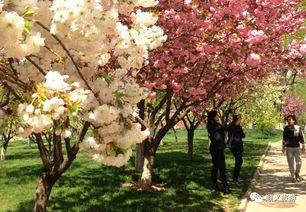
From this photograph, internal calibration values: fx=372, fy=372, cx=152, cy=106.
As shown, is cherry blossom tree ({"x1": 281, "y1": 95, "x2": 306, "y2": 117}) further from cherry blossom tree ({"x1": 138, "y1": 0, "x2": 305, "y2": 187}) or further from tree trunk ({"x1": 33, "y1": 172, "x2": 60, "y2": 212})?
tree trunk ({"x1": 33, "y1": 172, "x2": 60, "y2": 212})

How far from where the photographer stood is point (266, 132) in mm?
42562

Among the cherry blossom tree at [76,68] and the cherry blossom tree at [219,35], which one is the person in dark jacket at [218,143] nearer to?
the cherry blossom tree at [219,35]

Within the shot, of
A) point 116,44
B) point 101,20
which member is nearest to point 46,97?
point 101,20

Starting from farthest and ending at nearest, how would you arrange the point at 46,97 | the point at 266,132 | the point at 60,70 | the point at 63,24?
the point at 266,132 → the point at 60,70 → the point at 63,24 → the point at 46,97

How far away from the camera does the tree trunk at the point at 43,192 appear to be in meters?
5.89

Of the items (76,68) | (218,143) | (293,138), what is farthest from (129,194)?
(76,68)

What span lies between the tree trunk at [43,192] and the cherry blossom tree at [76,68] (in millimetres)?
2264

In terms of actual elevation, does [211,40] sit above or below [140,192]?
above

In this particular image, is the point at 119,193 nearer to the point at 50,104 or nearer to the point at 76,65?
the point at 76,65

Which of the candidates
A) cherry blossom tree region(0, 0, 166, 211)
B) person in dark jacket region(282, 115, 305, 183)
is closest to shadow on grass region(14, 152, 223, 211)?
person in dark jacket region(282, 115, 305, 183)

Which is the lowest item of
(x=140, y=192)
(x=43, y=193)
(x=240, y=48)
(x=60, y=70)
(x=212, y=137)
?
(x=140, y=192)

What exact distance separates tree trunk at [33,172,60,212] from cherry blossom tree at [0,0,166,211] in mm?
2264

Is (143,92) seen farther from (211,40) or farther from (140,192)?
(140,192)

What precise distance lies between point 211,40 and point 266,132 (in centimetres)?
3688
